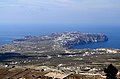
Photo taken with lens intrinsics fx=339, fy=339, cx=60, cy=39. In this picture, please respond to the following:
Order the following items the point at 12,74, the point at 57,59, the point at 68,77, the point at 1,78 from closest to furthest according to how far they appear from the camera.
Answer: the point at 68,77
the point at 1,78
the point at 12,74
the point at 57,59

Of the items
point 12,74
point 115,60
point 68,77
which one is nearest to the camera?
point 68,77

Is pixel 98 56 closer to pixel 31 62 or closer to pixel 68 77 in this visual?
pixel 31 62

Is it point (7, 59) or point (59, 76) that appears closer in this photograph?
point (59, 76)

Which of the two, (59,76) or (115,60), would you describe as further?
(115,60)

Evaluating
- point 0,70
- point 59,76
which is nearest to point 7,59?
point 0,70

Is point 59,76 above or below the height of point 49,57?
above

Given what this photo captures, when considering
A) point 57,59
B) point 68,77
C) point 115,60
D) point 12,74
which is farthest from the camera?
point 57,59

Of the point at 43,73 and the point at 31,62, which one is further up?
the point at 43,73

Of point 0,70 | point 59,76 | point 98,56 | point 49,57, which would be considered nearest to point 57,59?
point 49,57

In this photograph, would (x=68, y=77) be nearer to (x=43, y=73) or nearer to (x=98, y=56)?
(x=43, y=73)
